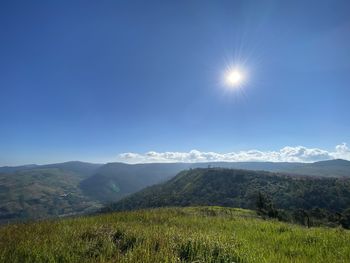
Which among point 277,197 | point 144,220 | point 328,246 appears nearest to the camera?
point 328,246

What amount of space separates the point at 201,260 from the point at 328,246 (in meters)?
4.55

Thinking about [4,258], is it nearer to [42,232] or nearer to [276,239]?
[42,232]

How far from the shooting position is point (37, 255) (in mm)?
5457

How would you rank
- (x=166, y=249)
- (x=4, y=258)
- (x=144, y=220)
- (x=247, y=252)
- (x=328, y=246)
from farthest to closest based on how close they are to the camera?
(x=144, y=220) < (x=328, y=246) < (x=247, y=252) < (x=166, y=249) < (x=4, y=258)

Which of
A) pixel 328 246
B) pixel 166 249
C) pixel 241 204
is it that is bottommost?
pixel 241 204

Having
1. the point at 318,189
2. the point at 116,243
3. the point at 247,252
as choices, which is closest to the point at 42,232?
the point at 116,243

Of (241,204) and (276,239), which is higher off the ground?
(276,239)

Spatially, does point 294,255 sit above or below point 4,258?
below

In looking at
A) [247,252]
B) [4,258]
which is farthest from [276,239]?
[4,258]

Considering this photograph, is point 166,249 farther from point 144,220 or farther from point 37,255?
point 144,220

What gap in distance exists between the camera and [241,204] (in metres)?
186

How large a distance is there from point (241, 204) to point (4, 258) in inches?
7592

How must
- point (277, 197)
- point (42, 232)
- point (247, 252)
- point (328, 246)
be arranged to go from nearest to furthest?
point (247, 252)
point (328, 246)
point (42, 232)
point (277, 197)

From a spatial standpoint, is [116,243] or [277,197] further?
[277,197]
